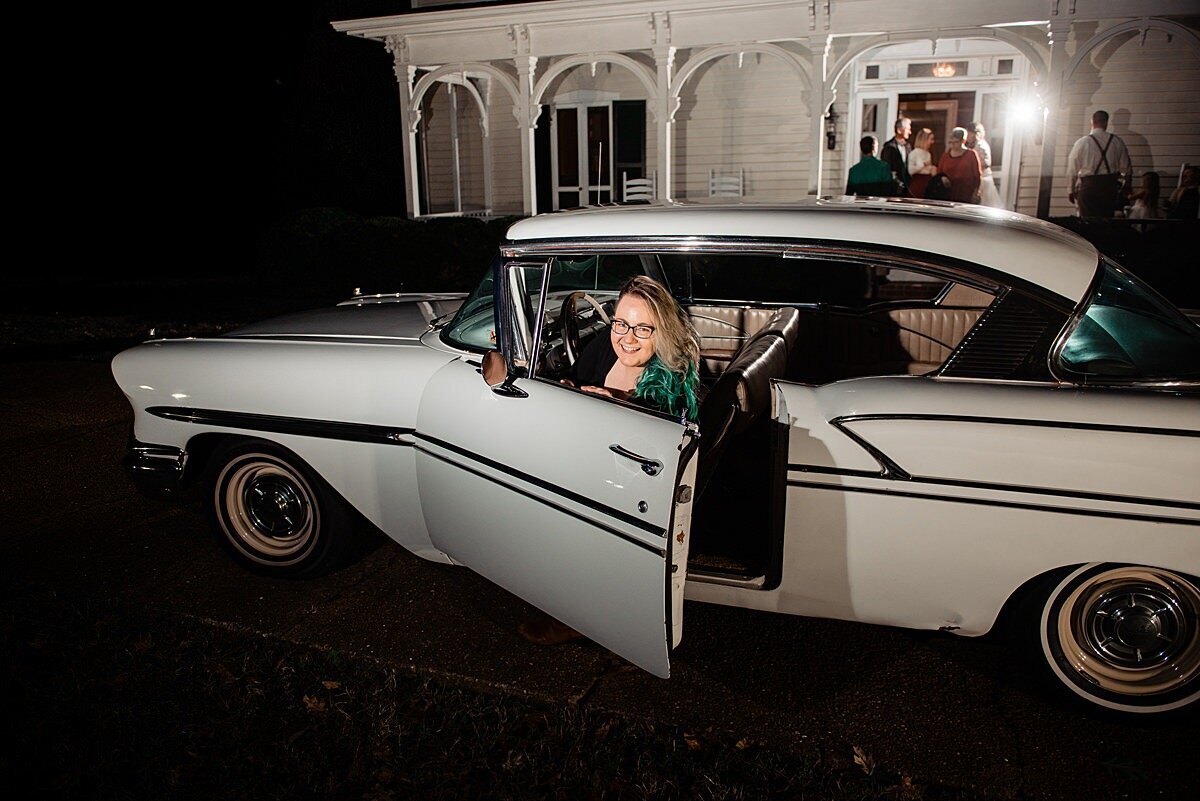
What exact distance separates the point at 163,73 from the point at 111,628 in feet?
94.7

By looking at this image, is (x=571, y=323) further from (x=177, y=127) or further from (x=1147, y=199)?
(x=177, y=127)

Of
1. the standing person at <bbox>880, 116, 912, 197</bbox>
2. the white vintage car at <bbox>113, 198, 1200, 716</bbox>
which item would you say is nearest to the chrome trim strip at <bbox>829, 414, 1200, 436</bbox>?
the white vintage car at <bbox>113, 198, 1200, 716</bbox>

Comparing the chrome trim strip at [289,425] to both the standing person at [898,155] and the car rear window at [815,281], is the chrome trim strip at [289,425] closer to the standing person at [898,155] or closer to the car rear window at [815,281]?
the car rear window at [815,281]

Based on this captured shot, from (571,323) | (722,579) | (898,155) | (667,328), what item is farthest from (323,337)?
(898,155)

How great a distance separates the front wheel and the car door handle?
1.37 m

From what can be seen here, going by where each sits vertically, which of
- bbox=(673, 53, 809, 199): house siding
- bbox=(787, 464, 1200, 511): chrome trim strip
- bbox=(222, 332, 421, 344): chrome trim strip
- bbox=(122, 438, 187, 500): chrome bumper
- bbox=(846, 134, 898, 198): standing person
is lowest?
bbox=(122, 438, 187, 500): chrome bumper

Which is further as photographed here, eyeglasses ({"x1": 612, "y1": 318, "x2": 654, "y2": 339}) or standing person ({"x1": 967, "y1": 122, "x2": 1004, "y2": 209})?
standing person ({"x1": 967, "y1": 122, "x2": 1004, "y2": 209})

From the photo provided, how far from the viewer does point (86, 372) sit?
8.87 meters

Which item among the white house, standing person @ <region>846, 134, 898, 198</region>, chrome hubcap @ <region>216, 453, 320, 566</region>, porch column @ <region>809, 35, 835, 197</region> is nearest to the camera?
chrome hubcap @ <region>216, 453, 320, 566</region>

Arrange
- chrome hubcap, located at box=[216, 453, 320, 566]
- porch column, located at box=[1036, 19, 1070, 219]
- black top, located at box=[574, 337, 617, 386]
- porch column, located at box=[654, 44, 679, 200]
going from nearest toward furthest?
black top, located at box=[574, 337, 617, 386]
chrome hubcap, located at box=[216, 453, 320, 566]
porch column, located at box=[1036, 19, 1070, 219]
porch column, located at box=[654, 44, 679, 200]

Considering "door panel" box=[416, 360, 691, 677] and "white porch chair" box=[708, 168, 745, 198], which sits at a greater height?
"white porch chair" box=[708, 168, 745, 198]

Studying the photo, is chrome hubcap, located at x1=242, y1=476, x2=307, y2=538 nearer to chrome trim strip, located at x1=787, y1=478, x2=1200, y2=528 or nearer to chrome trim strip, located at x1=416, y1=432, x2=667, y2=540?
chrome trim strip, located at x1=416, y1=432, x2=667, y2=540

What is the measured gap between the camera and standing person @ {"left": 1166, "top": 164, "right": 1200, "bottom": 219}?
11.6 m

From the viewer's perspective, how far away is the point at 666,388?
3.37m
